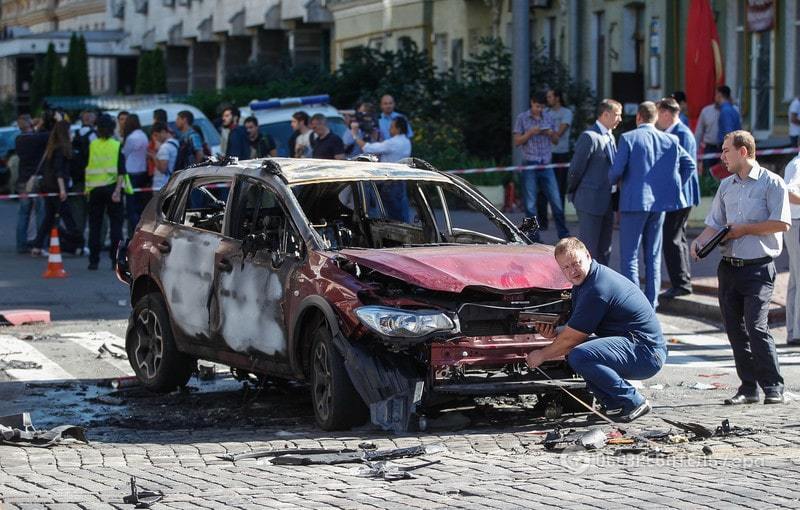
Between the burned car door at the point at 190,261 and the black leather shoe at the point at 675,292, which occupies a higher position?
the burned car door at the point at 190,261

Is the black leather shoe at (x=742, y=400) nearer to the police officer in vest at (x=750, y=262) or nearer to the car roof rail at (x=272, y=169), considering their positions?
the police officer in vest at (x=750, y=262)

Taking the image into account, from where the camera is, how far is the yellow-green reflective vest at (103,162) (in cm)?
2114

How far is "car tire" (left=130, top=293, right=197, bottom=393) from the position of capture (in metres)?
12.2

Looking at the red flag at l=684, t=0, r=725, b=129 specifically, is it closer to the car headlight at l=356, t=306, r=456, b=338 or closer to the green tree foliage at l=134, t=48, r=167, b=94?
the car headlight at l=356, t=306, r=456, b=338

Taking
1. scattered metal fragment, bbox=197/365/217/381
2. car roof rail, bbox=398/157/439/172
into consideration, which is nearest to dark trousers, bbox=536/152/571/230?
scattered metal fragment, bbox=197/365/217/381

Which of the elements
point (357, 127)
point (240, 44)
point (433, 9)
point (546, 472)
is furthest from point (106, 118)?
point (240, 44)

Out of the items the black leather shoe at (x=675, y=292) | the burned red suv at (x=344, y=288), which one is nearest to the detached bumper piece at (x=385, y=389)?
the burned red suv at (x=344, y=288)

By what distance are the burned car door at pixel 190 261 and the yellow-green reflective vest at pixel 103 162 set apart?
28.5ft

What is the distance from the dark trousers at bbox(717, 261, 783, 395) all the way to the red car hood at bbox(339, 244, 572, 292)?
4.07ft

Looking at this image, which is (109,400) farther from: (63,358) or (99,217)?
(99,217)

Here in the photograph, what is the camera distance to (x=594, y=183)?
15.8 metres

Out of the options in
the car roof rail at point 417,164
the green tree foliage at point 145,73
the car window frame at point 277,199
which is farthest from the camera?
the green tree foliage at point 145,73

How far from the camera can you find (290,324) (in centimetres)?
1065

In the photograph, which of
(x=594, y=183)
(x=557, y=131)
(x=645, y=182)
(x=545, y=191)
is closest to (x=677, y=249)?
(x=594, y=183)
